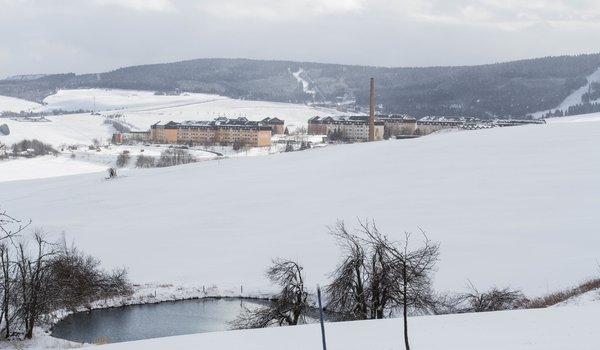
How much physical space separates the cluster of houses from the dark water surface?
91.6 m

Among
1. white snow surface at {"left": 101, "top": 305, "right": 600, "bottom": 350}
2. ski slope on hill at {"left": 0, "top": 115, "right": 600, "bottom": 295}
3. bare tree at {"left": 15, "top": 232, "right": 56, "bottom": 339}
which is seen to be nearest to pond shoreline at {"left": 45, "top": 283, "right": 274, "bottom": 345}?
ski slope on hill at {"left": 0, "top": 115, "right": 600, "bottom": 295}

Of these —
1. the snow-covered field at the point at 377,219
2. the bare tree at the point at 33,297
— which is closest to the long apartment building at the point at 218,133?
the snow-covered field at the point at 377,219

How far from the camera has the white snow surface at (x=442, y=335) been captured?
40.6 feet

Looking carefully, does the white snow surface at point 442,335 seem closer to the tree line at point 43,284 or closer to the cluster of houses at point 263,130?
the tree line at point 43,284

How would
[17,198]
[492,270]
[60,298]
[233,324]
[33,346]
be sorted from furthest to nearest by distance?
[17,198], [492,270], [60,298], [233,324], [33,346]

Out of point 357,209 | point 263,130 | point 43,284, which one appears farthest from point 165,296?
point 263,130

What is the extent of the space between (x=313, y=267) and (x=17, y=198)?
3559 centimetres

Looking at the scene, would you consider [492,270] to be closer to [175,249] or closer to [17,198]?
[175,249]

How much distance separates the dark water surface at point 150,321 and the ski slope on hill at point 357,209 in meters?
1.83

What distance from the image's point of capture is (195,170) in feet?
207

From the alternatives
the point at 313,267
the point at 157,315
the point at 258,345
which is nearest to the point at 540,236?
the point at 313,267

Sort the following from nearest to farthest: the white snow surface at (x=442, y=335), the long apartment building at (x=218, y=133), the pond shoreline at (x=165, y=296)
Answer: the white snow surface at (x=442, y=335) < the pond shoreline at (x=165, y=296) < the long apartment building at (x=218, y=133)

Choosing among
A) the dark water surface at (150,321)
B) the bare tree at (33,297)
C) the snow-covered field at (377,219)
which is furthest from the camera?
the dark water surface at (150,321)

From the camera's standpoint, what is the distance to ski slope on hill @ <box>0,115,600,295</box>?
98.9ft
